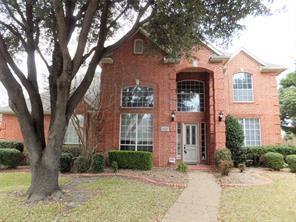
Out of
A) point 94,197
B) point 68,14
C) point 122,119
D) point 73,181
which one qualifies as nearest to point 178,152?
point 122,119

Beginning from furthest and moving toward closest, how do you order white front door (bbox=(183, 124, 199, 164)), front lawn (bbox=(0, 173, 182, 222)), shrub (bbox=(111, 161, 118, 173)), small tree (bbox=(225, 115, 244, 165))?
white front door (bbox=(183, 124, 199, 164)) → small tree (bbox=(225, 115, 244, 165)) → shrub (bbox=(111, 161, 118, 173)) → front lawn (bbox=(0, 173, 182, 222))

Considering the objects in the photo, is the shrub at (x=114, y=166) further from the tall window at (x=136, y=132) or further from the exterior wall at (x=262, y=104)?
the exterior wall at (x=262, y=104)

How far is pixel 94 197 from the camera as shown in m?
9.35

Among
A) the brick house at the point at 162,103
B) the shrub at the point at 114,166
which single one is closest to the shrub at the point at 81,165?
the shrub at the point at 114,166

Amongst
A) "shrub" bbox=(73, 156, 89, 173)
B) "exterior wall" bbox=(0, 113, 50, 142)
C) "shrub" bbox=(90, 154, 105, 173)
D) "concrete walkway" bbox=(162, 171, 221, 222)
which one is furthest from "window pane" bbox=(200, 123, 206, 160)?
"exterior wall" bbox=(0, 113, 50, 142)

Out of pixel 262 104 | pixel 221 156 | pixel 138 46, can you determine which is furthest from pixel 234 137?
pixel 138 46

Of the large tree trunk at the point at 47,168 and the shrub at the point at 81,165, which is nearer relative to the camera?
the large tree trunk at the point at 47,168

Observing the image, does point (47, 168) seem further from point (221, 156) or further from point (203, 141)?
point (203, 141)

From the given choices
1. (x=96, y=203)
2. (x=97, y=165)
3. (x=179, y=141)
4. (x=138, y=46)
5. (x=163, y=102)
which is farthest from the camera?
(x=179, y=141)

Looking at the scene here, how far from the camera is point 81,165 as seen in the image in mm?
14609

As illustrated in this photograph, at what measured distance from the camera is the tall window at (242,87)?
20500mm

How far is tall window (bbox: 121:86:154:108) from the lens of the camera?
58.5 feet

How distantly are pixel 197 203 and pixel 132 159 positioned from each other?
737cm

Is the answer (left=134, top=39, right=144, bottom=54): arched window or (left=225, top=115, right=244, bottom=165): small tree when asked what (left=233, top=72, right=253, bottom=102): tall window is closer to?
(left=225, top=115, right=244, bottom=165): small tree
